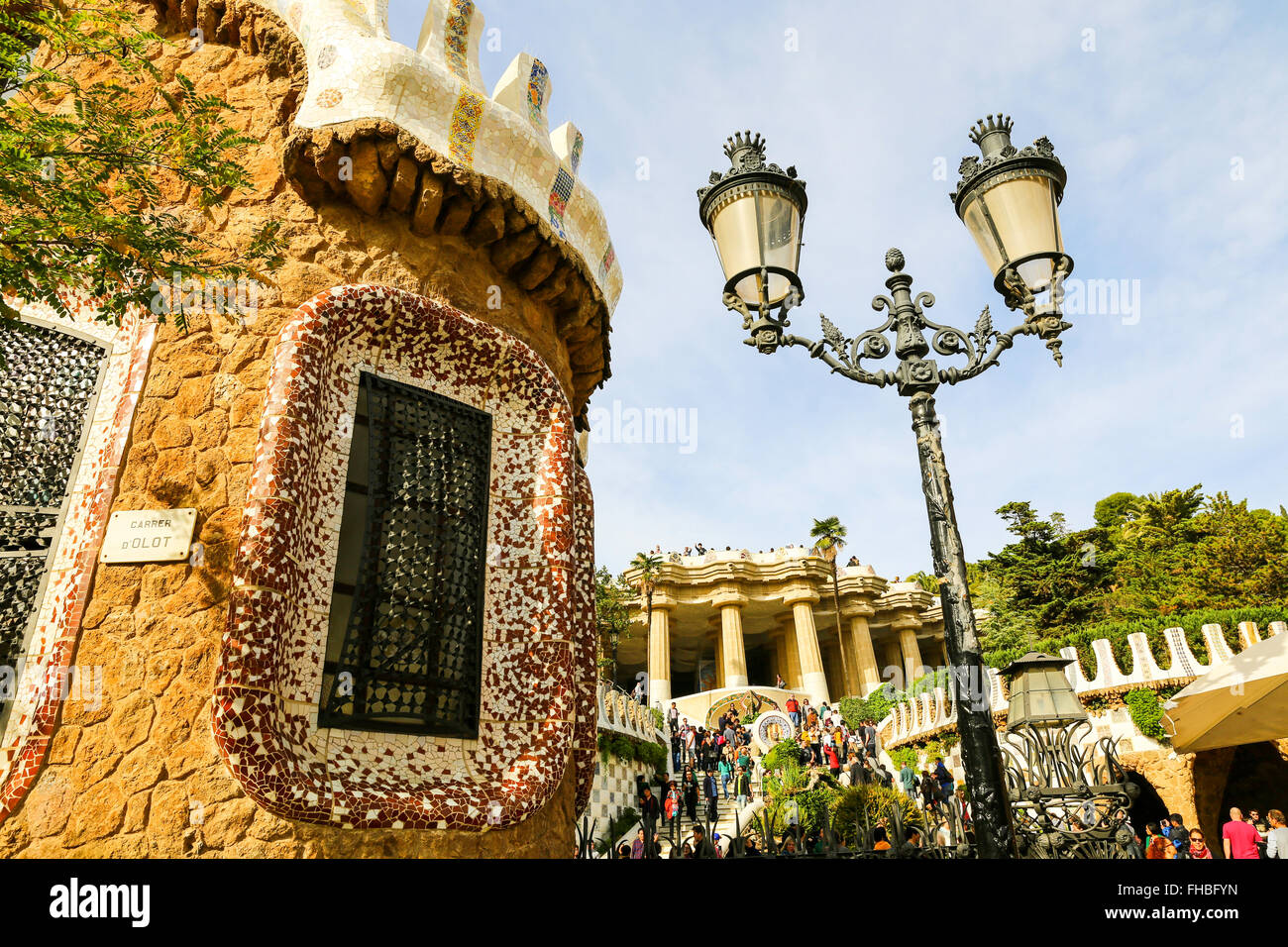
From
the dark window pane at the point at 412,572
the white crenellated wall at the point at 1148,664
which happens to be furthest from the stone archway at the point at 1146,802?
the dark window pane at the point at 412,572

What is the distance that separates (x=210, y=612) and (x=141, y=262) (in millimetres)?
1696

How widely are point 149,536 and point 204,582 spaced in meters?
0.35

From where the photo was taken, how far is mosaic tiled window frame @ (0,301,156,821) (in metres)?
3.09

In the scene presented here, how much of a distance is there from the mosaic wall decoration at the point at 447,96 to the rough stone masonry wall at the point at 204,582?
17.7 inches

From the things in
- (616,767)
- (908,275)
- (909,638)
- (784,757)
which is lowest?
(616,767)

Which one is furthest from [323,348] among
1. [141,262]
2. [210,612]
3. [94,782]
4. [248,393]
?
[94,782]

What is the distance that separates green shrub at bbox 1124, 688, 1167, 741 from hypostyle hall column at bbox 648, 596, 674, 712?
21204 mm

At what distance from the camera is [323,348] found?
13.1 feet

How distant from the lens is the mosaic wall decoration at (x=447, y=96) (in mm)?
4301

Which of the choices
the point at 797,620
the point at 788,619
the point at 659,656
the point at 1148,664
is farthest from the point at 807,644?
the point at 1148,664

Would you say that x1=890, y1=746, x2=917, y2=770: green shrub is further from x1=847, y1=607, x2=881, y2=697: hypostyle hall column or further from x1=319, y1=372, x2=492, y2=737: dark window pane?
x1=319, y1=372, x2=492, y2=737: dark window pane

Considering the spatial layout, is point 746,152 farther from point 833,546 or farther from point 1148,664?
point 833,546

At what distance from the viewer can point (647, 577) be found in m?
38.9
